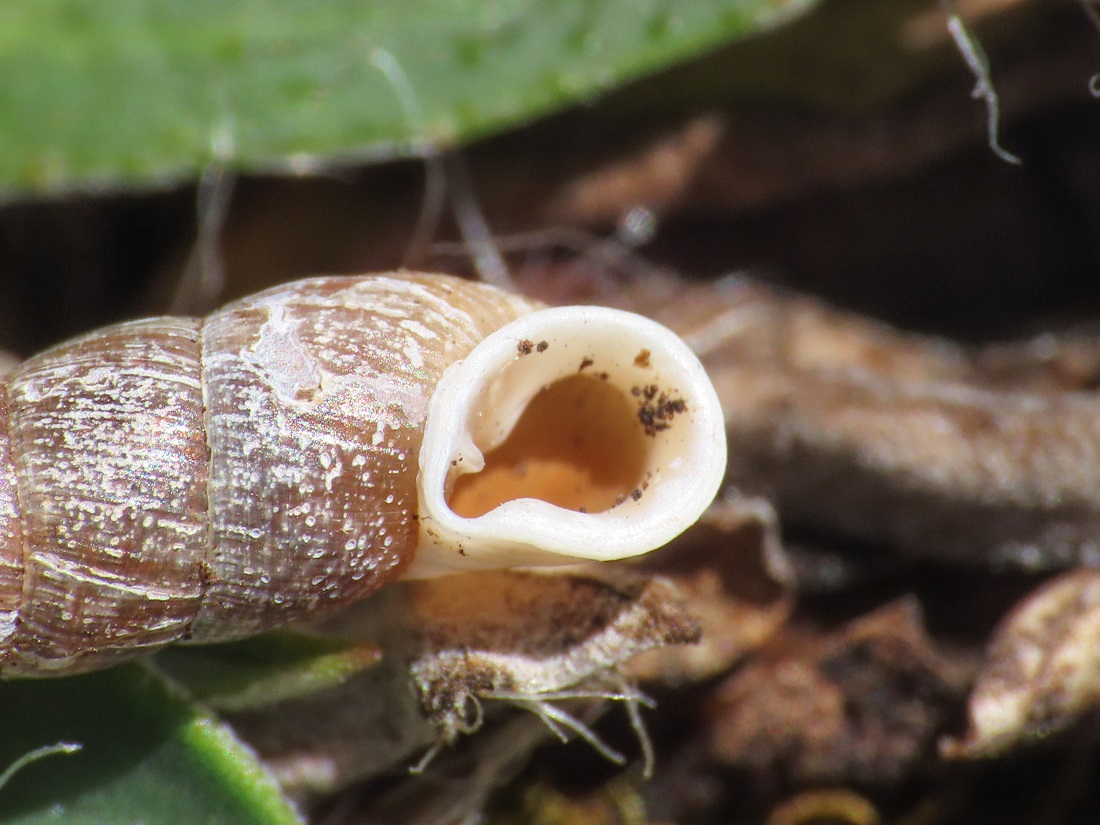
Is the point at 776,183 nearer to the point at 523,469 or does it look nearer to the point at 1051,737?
the point at 523,469

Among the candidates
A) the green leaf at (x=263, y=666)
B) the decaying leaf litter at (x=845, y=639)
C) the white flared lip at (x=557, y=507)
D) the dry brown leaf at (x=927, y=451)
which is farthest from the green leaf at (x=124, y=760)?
the dry brown leaf at (x=927, y=451)

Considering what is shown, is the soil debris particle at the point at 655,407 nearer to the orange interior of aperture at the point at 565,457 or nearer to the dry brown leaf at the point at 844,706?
the orange interior of aperture at the point at 565,457

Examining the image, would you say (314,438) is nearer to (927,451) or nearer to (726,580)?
(726,580)

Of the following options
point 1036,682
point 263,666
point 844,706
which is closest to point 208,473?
point 263,666

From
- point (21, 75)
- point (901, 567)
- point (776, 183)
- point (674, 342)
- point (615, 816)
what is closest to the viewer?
point (674, 342)

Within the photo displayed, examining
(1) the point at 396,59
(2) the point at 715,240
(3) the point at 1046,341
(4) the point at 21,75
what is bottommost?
(3) the point at 1046,341

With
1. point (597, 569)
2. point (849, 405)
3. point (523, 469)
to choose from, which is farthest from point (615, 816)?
point (849, 405)

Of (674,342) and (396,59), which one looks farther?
(396,59)
